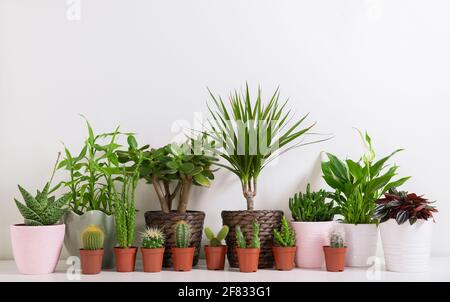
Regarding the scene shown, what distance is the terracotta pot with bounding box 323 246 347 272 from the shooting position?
1478 mm

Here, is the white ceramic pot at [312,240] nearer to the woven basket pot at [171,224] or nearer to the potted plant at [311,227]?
the potted plant at [311,227]

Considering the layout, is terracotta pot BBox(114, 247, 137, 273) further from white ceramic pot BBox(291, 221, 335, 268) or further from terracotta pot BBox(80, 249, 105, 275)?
white ceramic pot BBox(291, 221, 335, 268)

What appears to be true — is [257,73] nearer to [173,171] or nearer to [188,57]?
[188,57]

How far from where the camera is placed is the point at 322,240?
156 centimetres

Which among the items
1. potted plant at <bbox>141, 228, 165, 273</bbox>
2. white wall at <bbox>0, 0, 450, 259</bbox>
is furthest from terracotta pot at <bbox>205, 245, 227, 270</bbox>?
white wall at <bbox>0, 0, 450, 259</bbox>

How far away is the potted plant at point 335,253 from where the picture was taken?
1.48 m

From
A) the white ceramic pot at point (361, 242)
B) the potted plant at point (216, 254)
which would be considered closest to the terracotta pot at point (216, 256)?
the potted plant at point (216, 254)

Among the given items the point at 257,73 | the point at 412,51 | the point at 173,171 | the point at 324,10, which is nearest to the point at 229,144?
the point at 173,171

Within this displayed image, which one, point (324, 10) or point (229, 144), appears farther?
point (324, 10)

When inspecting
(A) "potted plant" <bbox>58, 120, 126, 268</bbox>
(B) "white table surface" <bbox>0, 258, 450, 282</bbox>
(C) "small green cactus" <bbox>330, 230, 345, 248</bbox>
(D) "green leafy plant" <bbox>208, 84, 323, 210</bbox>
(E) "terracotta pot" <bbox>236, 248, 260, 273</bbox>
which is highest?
(D) "green leafy plant" <bbox>208, 84, 323, 210</bbox>

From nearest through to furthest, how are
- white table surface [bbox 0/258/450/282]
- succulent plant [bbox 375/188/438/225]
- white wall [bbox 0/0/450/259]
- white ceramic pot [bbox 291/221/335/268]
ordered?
white table surface [bbox 0/258/450/282]
succulent plant [bbox 375/188/438/225]
white ceramic pot [bbox 291/221/335/268]
white wall [bbox 0/0/450/259]

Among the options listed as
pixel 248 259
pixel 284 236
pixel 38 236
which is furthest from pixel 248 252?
pixel 38 236
